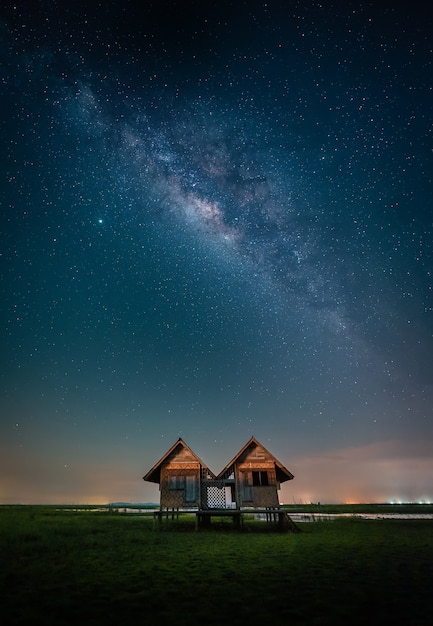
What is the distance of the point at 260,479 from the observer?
2786 cm

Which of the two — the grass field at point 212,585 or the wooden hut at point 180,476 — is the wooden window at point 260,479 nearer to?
the wooden hut at point 180,476

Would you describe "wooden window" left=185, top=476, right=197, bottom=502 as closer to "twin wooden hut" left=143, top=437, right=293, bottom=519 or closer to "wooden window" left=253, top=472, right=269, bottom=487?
"twin wooden hut" left=143, top=437, right=293, bottom=519

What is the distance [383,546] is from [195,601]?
42.5 feet

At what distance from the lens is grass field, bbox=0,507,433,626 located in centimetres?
636

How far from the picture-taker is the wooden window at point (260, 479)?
27703 mm

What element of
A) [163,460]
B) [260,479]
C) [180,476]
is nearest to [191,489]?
[180,476]

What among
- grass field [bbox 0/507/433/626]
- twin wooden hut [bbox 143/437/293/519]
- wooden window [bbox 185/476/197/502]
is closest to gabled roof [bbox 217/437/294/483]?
twin wooden hut [bbox 143/437/293/519]

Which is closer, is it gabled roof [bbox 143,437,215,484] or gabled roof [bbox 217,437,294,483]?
gabled roof [bbox 217,437,294,483]

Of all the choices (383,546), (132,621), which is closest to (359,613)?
(132,621)

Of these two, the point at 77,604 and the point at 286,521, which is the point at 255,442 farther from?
the point at 77,604

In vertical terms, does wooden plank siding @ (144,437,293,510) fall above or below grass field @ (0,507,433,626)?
above

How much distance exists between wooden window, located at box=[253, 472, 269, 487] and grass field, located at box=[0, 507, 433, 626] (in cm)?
1335

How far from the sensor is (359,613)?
261 inches

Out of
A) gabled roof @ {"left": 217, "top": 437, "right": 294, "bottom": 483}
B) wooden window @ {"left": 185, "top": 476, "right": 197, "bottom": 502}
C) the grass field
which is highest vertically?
gabled roof @ {"left": 217, "top": 437, "right": 294, "bottom": 483}
